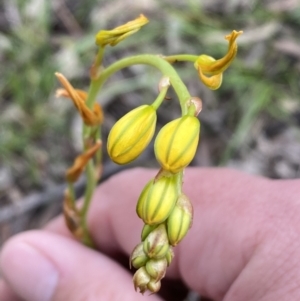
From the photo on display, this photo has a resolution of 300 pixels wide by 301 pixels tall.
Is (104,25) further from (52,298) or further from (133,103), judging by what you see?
(52,298)

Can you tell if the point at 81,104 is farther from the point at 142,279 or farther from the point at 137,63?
the point at 142,279

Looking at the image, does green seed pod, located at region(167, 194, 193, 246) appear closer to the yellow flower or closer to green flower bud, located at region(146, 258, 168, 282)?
green flower bud, located at region(146, 258, 168, 282)

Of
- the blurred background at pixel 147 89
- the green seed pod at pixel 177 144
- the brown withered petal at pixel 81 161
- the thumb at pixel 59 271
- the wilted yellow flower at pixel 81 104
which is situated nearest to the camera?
the green seed pod at pixel 177 144

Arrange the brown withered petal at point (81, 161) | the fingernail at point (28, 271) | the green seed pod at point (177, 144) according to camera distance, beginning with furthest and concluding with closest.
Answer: the fingernail at point (28, 271) < the brown withered petal at point (81, 161) < the green seed pod at point (177, 144)

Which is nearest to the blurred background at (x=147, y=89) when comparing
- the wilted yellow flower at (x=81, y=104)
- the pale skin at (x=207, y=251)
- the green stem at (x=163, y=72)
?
the pale skin at (x=207, y=251)

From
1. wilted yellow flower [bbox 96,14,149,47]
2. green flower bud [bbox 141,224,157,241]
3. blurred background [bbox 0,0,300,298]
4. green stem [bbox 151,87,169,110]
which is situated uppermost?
wilted yellow flower [bbox 96,14,149,47]

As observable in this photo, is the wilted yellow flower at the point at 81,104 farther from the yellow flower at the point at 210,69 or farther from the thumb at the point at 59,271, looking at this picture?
the thumb at the point at 59,271

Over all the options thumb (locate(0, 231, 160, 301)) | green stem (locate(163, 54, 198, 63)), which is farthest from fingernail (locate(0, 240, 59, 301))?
green stem (locate(163, 54, 198, 63))
